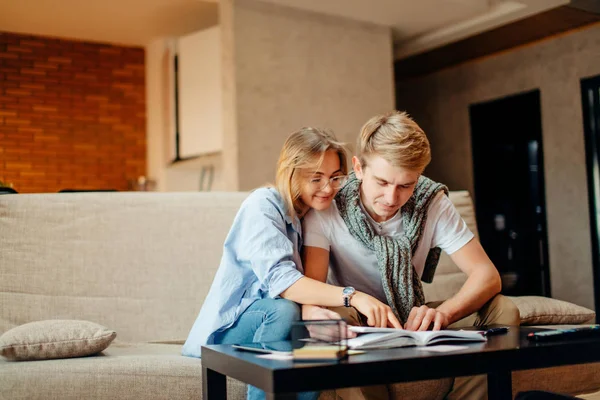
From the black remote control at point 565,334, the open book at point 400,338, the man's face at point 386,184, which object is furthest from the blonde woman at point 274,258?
the black remote control at point 565,334

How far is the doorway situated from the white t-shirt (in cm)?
460

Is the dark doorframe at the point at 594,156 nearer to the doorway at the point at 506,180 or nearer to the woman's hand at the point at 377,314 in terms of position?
the doorway at the point at 506,180

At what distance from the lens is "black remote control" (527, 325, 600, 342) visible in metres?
1.53

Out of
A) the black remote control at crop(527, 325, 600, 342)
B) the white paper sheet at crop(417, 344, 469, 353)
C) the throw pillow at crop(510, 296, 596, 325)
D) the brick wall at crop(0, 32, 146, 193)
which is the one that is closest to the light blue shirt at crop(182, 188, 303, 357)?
the white paper sheet at crop(417, 344, 469, 353)

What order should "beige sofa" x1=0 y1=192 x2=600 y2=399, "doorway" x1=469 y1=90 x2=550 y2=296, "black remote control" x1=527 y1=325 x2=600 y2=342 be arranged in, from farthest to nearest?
1. "doorway" x1=469 y1=90 x2=550 y2=296
2. "beige sofa" x1=0 y1=192 x2=600 y2=399
3. "black remote control" x1=527 y1=325 x2=600 y2=342

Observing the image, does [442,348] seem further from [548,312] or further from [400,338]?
[548,312]

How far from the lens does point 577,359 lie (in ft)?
4.93

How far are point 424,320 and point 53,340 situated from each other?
3.43 feet

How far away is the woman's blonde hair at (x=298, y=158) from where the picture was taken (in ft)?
6.75

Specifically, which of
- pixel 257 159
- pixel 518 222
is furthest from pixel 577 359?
pixel 518 222

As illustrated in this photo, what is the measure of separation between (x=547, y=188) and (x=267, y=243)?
15.3 ft

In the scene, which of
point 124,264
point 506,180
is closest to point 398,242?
point 124,264

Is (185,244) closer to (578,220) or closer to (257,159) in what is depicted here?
(257,159)

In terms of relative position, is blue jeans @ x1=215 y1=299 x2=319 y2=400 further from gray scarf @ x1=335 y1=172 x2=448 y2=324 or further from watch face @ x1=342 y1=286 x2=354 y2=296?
gray scarf @ x1=335 y1=172 x2=448 y2=324
